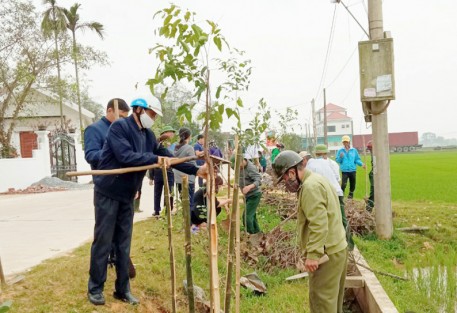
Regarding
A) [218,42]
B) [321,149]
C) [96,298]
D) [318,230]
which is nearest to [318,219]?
[318,230]

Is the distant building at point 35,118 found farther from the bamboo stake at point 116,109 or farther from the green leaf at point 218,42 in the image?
the green leaf at point 218,42

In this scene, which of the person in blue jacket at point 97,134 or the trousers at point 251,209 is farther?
the trousers at point 251,209

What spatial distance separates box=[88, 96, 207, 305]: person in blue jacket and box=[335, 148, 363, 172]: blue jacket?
7102 millimetres

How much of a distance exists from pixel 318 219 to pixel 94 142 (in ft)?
7.31

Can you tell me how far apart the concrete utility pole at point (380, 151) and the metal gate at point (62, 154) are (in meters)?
15.7

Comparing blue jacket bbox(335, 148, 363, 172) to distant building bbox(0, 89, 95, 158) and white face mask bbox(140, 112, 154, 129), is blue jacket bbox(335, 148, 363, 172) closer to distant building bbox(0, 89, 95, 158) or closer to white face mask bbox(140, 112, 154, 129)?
white face mask bbox(140, 112, 154, 129)

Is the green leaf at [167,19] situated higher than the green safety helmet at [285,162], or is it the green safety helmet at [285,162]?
the green leaf at [167,19]

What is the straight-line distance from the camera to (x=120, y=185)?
12.0 feet

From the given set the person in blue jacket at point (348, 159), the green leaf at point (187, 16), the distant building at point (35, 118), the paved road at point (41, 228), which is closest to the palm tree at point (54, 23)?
the distant building at point (35, 118)

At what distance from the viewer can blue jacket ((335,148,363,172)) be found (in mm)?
10095

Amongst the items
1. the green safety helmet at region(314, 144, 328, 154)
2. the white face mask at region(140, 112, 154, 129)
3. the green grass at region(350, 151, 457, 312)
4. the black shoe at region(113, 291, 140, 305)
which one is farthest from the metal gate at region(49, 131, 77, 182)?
the white face mask at region(140, 112, 154, 129)

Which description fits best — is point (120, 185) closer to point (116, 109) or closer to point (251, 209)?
point (116, 109)

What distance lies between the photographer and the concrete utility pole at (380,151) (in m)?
7.30

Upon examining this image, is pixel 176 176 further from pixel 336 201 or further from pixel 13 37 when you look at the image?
pixel 13 37
